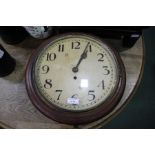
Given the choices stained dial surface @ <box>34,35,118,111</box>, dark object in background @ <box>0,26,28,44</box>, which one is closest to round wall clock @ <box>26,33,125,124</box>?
stained dial surface @ <box>34,35,118,111</box>

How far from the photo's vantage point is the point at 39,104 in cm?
74

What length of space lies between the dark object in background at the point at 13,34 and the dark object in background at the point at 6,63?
0.09m

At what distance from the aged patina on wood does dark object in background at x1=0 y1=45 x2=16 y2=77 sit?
0.8 inches

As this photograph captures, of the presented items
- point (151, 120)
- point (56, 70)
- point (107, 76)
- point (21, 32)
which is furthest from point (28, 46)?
point (151, 120)

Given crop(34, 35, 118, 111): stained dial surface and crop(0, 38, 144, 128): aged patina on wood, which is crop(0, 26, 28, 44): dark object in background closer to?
crop(0, 38, 144, 128): aged patina on wood

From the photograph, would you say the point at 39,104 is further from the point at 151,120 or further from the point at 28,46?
the point at 151,120

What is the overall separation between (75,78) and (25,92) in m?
0.20

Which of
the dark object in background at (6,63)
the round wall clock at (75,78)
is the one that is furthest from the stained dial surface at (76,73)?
the dark object in background at (6,63)

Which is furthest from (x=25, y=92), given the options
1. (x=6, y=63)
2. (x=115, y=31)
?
(x=115, y=31)

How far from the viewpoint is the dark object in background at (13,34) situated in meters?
0.82

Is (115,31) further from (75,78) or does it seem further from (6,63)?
(6,63)
